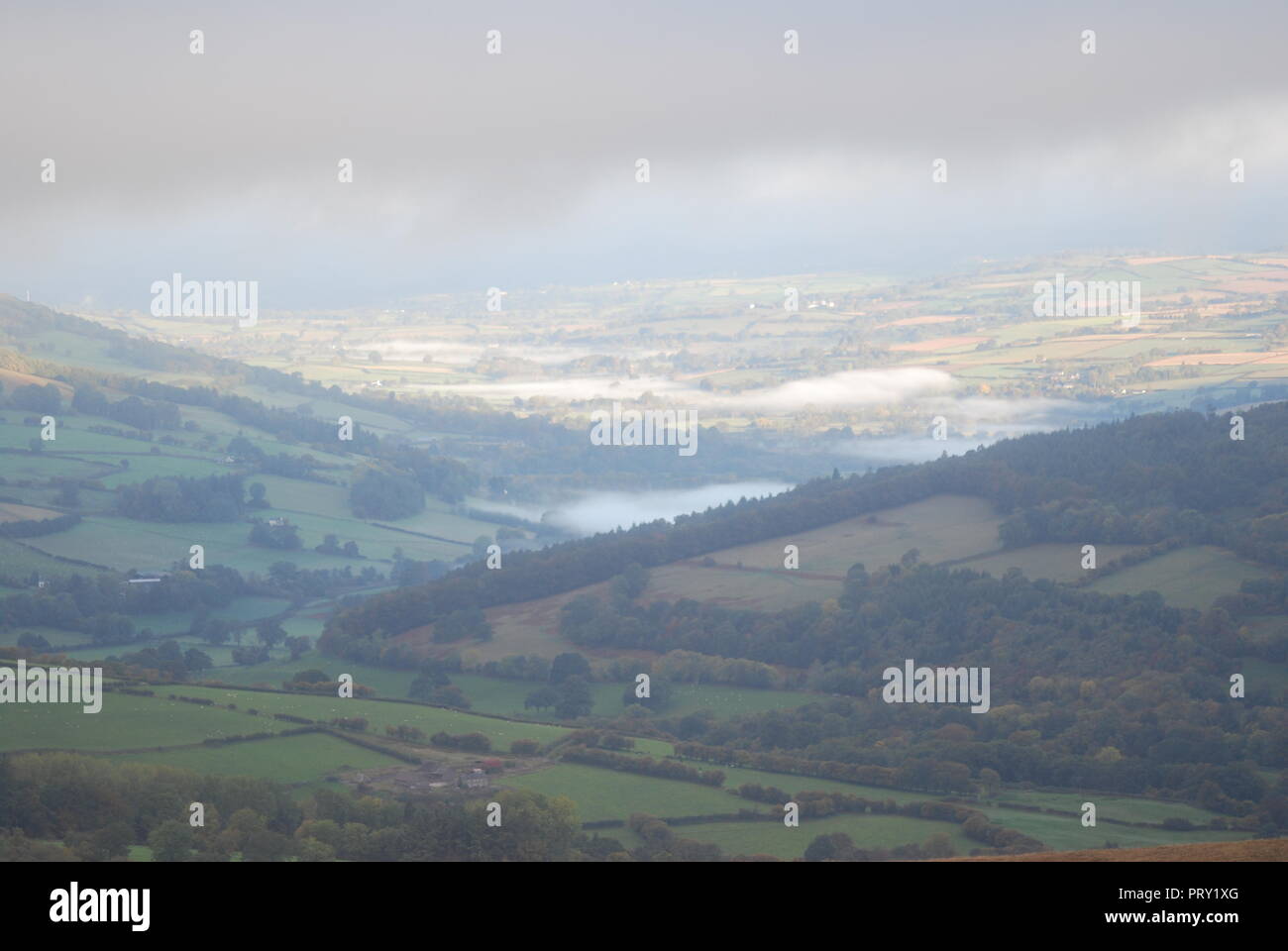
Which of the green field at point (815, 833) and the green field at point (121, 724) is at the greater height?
the green field at point (121, 724)

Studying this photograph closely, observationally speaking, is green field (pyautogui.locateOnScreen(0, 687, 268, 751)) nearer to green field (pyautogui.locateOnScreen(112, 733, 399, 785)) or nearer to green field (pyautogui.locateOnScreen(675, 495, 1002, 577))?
green field (pyautogui.locateOnScreen(112, 733, 399, 785))

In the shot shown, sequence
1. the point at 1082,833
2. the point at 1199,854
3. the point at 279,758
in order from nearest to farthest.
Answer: the point at 1199,854, the point at 1082,833, the point at 279,758

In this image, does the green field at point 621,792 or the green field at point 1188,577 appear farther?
the green field at point 1188,577

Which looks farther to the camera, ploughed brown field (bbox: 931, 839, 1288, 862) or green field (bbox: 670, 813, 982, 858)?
green field (bbox: 670, 813, 982, 858)

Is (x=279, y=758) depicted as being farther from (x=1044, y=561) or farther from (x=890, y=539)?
(x=890, y=539)

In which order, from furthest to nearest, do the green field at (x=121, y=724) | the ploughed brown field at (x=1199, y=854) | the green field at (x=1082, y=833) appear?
the green field at (x=121, y=724) < the green field at (x=1082, y=833) < the ploughed brown field at (x=1199, y=854)

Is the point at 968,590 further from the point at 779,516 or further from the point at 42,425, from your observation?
the point at 42,425

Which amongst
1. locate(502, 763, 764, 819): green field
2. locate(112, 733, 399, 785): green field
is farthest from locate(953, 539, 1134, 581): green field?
locate(112, 733, 399, 785): green field

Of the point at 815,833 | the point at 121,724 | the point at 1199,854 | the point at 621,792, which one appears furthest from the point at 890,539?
the point at 1199,854

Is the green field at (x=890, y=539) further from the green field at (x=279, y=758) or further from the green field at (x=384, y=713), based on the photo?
the green field at (x=279, y=758)

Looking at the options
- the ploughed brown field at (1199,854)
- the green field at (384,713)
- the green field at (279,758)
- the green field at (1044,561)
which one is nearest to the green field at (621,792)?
the green field at (384,713)

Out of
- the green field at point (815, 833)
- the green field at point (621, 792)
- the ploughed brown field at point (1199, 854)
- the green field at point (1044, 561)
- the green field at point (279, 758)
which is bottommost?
the green field at point (815, 833)
